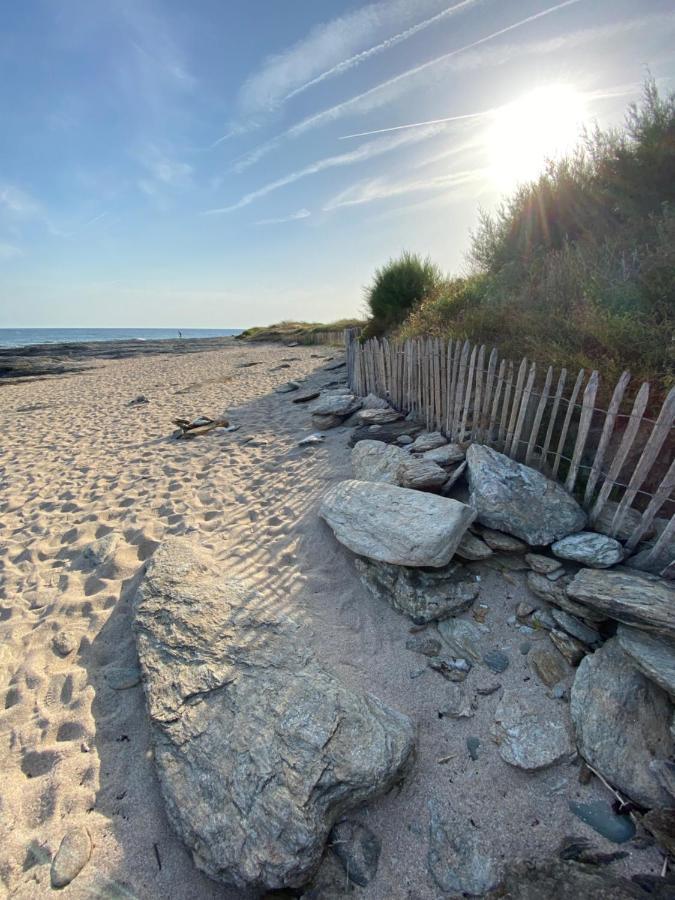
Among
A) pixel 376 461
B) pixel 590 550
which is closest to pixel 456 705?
pixel 590 550

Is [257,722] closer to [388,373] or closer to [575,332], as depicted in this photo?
[575,332]

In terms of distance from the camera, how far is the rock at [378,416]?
6652 mm

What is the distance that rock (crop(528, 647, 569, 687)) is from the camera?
2.64 m

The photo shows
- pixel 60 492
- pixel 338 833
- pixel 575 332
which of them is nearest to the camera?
pixel 338 833

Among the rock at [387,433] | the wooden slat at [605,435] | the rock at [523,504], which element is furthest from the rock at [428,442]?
the wooden slat at [605,435]

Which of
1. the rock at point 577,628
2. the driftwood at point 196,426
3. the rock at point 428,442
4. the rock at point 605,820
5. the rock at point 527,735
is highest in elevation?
the rock at point 428,442

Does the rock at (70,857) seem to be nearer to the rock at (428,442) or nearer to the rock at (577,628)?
the rock at (577,628)

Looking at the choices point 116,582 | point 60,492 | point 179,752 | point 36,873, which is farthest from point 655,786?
point 60,492

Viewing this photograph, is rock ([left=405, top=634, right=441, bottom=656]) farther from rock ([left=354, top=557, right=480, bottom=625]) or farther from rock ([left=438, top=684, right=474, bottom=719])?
rock ([left=438, top=684, right=474, bottom=719])

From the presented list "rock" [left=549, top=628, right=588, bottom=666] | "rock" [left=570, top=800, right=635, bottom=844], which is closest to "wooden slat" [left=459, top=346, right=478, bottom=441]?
"rock" [left=549, top=628, right=588, bottom=666]

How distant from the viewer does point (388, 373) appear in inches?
289

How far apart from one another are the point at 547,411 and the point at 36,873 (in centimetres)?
483

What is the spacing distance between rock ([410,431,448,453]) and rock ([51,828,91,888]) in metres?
4.20

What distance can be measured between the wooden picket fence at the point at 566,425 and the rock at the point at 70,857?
3.68 meters
